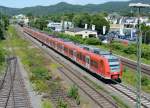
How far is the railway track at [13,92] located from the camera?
29.2 m

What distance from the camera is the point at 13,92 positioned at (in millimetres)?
34125

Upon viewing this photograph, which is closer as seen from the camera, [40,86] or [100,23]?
[40,86]

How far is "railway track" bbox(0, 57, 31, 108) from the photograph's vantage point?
29.2 m

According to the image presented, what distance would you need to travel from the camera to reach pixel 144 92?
115 ft

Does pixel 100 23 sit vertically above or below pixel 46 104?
above

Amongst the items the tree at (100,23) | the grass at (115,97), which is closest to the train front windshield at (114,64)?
the grass at (115,97)

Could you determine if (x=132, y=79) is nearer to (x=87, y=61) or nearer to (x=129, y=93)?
(x=87, y=61)

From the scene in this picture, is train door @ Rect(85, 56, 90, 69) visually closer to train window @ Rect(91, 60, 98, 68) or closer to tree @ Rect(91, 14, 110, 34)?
train window @ Rect(91, 60, 98, 68)

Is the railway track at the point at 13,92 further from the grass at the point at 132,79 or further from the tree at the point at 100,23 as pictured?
the tree at the point at 100,23

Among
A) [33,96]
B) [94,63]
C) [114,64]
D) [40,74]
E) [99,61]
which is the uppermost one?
[99,61]

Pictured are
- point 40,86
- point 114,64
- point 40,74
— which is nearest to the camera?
point 40,86

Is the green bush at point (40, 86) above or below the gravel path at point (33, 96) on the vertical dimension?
above

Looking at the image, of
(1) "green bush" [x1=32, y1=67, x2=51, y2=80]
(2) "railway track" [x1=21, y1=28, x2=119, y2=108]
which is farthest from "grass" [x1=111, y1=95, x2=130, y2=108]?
(1) "green bush" [x1=32, y1=67, x2=51, y2=80]

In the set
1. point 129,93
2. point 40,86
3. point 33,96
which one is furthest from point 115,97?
point 40,86
